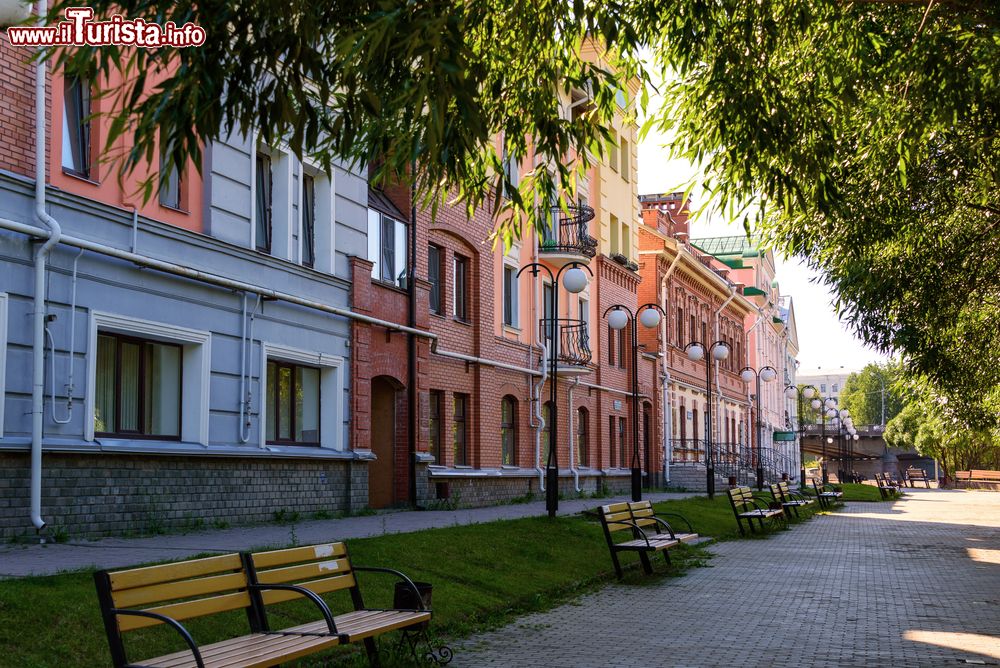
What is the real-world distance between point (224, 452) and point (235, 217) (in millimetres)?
3369

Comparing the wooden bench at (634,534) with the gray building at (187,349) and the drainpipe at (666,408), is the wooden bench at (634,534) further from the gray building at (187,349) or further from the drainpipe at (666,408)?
the drainpipe at (666,408)

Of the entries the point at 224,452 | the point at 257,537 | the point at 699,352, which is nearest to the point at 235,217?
the point at 224,452

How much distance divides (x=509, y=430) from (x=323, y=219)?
9971 mm

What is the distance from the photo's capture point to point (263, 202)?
58.1 ft

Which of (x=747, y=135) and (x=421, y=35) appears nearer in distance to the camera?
(x=421, y=35)

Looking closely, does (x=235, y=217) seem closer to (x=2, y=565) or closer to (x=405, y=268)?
(x=405, y=268)

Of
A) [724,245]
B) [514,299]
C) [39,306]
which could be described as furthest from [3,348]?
[724,245]

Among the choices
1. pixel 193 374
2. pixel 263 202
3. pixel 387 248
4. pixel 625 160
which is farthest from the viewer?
pixel 625 160

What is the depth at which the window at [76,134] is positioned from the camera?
531 inches

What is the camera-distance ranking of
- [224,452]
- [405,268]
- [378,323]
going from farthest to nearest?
1. [405,268]
2. [378,323]
3. [224,452]

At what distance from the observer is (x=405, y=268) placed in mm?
21750

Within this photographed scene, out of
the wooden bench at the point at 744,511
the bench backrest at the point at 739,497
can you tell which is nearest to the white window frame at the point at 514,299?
the bench backrest at the point at 739,497

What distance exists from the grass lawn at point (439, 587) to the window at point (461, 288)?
24.6 feet

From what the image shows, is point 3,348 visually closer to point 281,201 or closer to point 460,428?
point 281,201
